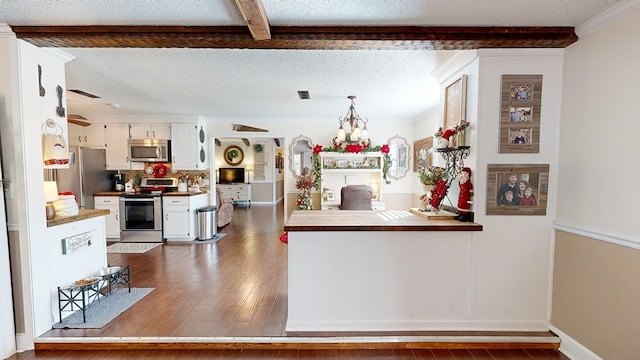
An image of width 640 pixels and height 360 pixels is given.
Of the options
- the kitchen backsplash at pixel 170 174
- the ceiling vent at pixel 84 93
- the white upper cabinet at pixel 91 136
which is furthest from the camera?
the kitchen backsplash at pixel 170 174

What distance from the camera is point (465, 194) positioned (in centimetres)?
233

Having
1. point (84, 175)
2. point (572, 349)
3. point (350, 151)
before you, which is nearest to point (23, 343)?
point (84, 175)

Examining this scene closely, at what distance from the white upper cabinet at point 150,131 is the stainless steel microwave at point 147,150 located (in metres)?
0.08

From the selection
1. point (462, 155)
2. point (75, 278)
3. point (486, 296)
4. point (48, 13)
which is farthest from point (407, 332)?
point (48, 13)

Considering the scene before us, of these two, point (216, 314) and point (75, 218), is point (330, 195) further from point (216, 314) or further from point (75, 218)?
point (75, 218)

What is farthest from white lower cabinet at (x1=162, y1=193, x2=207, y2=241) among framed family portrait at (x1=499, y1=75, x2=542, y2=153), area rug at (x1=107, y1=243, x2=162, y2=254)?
framed family portrait at (x1=499, y1=75, x2=542, y2=153)

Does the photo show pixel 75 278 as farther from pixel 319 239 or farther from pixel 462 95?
pixel 462 95

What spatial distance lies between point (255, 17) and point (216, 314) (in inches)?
96.2

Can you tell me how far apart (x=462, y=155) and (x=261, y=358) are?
2313mm

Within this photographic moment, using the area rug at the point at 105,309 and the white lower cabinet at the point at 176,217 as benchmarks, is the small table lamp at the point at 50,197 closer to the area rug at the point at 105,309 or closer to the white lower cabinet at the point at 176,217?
the area rug at the point at 105,309

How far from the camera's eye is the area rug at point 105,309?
234 centimetres

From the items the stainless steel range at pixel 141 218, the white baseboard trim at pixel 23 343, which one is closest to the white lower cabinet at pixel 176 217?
the stainless steel range at pixel 141 218

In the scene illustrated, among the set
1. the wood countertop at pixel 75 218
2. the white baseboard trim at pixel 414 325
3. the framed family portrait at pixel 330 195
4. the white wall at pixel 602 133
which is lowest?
the white baseboard trim at pixel 414 325

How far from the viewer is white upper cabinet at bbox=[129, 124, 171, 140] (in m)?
5.38
